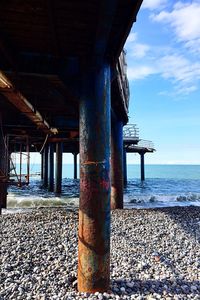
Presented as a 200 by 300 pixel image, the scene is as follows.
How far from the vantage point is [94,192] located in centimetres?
364

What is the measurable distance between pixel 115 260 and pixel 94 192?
200 centimetres

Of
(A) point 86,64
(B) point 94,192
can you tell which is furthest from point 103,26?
(B) point 94,192

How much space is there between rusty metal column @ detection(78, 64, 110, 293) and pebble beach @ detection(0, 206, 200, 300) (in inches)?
10.9

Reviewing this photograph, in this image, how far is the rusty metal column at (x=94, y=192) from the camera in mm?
3646

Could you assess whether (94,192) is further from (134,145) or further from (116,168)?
(134,145)

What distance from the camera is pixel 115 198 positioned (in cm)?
1043

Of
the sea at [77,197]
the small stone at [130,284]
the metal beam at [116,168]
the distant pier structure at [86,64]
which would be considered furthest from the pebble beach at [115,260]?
the sea at [77,197]

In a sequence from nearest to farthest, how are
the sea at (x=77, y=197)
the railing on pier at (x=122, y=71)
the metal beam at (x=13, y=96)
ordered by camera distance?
the metal beam at (x=13, y=96) < the railing on pier at (x=122, y=71) < the sea at (x=77, y=197)

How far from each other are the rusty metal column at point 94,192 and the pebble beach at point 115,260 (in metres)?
0.28

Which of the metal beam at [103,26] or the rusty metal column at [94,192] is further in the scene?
the rusty metal column at [94,192]

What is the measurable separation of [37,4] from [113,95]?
191 inches

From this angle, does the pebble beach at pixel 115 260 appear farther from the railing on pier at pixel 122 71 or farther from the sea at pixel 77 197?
the sea at pixel 77 197

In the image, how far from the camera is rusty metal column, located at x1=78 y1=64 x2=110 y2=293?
3646 mm

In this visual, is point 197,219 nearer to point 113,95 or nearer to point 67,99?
point 113,95
